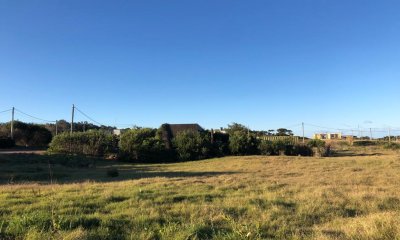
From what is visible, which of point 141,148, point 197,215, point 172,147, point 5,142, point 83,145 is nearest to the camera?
point 197,215

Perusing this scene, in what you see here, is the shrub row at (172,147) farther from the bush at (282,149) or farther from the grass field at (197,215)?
the grass field at (197,215)

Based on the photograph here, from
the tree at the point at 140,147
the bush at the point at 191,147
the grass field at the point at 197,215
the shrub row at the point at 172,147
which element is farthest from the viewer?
the bush at the point at 191,147

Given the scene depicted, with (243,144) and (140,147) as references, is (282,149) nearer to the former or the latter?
(243,144)

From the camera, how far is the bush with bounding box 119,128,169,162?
3834cm

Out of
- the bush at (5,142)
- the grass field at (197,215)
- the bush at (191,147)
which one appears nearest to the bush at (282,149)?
the bush at (191,147)

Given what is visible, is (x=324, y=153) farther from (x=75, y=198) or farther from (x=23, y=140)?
(x=23, y=140)

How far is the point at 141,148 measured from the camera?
38.2 metres

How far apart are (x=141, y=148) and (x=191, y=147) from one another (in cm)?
473

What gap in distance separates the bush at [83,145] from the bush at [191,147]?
21.7 ft

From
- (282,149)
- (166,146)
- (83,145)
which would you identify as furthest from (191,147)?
(83,145)

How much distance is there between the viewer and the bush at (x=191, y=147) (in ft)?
128

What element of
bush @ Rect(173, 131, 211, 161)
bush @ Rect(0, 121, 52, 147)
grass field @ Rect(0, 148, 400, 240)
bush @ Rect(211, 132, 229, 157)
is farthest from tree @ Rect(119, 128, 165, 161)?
grass field @ Rect(0, 148, 400, 240)

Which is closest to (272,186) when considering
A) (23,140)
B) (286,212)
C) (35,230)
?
(286,212)

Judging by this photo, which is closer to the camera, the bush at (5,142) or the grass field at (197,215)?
the grass field at (197,215)
